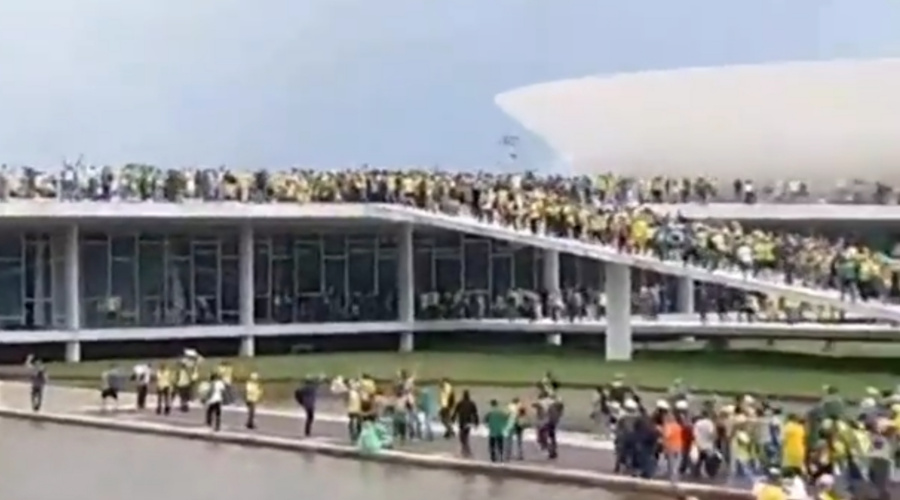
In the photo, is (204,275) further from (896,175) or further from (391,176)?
(896,175)

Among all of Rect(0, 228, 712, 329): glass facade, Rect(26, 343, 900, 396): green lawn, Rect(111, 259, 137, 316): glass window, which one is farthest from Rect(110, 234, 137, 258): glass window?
Rect(26, 343, 900, 396): green lawn

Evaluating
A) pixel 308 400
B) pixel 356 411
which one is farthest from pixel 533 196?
pixel 356 411

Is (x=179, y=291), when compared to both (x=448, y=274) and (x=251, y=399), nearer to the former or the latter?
(x=448, y=274)

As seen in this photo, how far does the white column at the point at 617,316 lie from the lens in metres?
46.4

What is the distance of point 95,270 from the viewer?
5319 cm

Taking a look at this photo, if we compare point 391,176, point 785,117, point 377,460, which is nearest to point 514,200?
point 391,176

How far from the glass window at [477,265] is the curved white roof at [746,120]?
8359 millimetres

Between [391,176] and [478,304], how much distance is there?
5.73 m

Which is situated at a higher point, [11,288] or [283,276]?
[283,276]

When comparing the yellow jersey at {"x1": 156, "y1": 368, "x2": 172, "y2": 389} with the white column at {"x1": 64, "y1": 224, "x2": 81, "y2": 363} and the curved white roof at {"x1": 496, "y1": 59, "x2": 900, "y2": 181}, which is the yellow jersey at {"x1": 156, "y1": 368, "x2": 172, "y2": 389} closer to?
the white column at {"x1": 64, "y1": 224, "x2": 81, "y2": 363}

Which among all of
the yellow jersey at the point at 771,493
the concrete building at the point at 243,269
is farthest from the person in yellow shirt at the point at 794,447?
the concrete building at the point at 243,269

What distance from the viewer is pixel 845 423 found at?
23.2m

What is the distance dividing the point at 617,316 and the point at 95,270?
13.9 m

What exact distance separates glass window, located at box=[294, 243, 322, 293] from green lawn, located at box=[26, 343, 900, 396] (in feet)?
14.2
